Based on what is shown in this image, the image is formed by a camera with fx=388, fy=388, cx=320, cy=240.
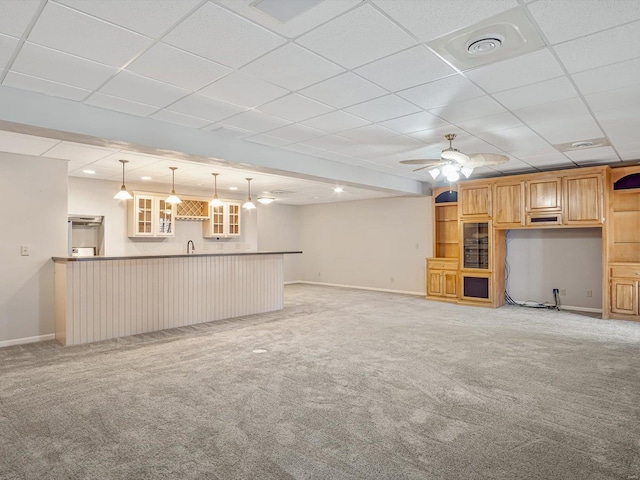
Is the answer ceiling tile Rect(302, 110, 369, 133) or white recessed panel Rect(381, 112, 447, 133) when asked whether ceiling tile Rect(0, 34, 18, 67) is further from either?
white recessed panel Rect(381, 112, 447, 133)

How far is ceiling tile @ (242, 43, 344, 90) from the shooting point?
9.16 ft

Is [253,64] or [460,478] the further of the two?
[253,64]

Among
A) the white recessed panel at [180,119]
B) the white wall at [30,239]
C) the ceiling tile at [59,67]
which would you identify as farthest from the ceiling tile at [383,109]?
the white wall at [30,239]

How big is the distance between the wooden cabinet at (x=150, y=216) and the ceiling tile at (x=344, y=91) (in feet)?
18.1

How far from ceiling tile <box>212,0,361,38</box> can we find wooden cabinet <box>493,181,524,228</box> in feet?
20.2

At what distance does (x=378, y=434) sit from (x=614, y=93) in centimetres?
364

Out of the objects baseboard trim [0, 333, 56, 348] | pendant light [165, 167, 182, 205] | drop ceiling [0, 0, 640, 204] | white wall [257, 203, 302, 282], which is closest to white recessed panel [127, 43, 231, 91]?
drop ceiling [0, 0, 640, 204]

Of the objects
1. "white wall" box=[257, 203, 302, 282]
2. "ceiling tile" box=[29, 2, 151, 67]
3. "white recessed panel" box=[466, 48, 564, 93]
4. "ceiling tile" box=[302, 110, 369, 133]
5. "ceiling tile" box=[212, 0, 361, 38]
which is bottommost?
"white wall" box=[257, 203, 302, 282]

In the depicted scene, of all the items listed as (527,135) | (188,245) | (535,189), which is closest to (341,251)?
(188,245)

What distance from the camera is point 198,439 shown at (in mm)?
2607

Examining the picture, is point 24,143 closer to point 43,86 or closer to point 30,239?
point 30,239

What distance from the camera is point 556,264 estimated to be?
7.61 m

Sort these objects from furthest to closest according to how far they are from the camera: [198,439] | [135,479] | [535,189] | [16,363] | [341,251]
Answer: [341,251] < [535,189] < [16,363] < [198,439] < [135,479]

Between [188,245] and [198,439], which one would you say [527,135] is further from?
[188,245]
